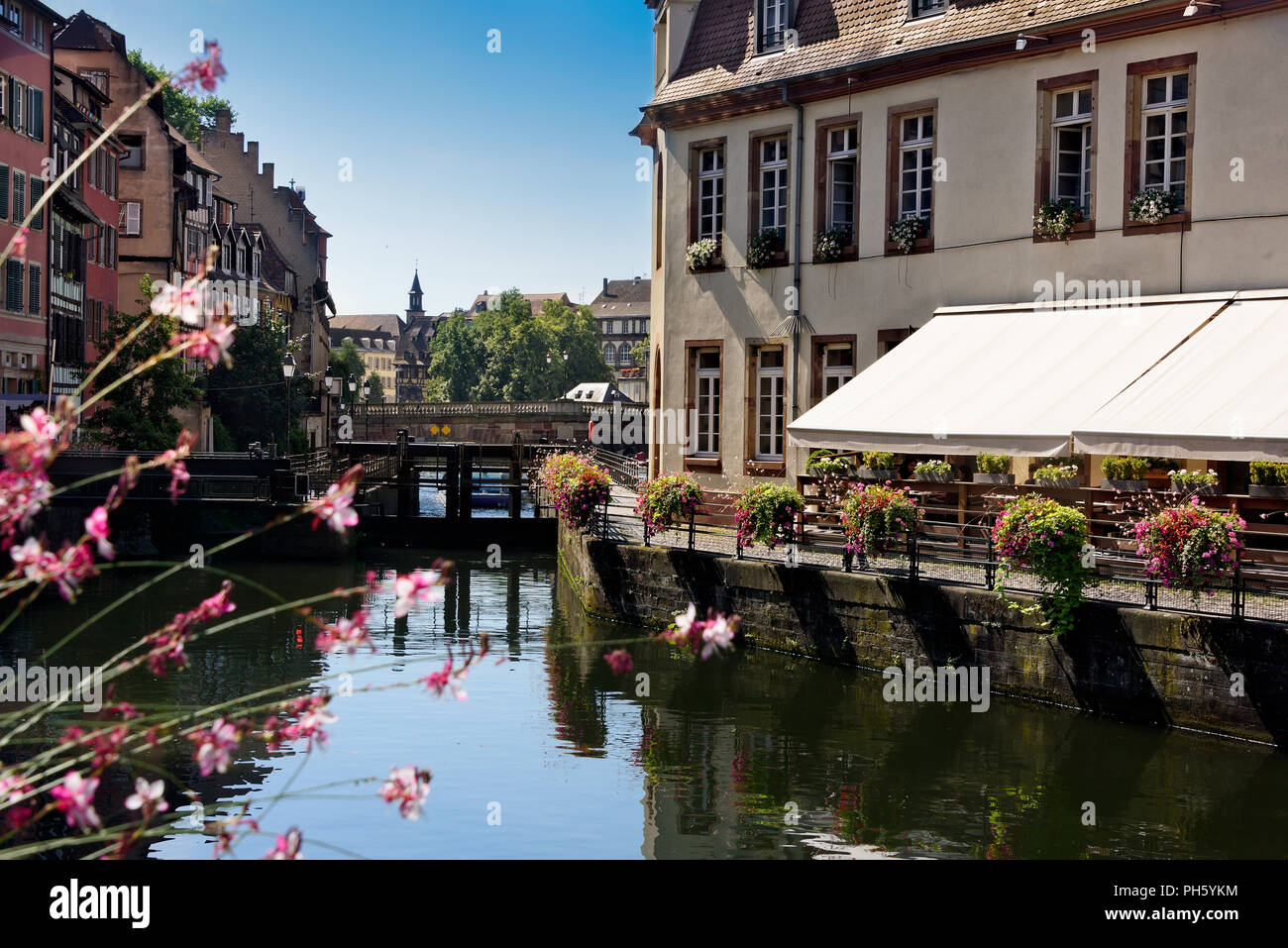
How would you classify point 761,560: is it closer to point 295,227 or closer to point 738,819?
point 738,819

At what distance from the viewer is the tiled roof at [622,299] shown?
176875mm

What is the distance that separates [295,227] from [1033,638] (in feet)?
233

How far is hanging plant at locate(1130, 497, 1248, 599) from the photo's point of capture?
14.4m

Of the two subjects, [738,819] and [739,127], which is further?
[739,127]

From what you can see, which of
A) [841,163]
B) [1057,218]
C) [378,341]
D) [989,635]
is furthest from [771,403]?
[378,341]

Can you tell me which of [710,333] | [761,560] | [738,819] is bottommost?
[738,819]

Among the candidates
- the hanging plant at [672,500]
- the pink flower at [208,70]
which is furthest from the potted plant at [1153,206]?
the pink flower at [208,70]

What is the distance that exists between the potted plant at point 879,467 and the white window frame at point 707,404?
376cm

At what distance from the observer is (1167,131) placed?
63.4 feet

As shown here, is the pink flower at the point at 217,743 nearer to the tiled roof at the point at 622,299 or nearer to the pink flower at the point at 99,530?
the pink flower at the point at 99,530

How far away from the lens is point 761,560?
20.0 m

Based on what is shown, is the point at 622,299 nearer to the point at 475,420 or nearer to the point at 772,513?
the point at 475,420
